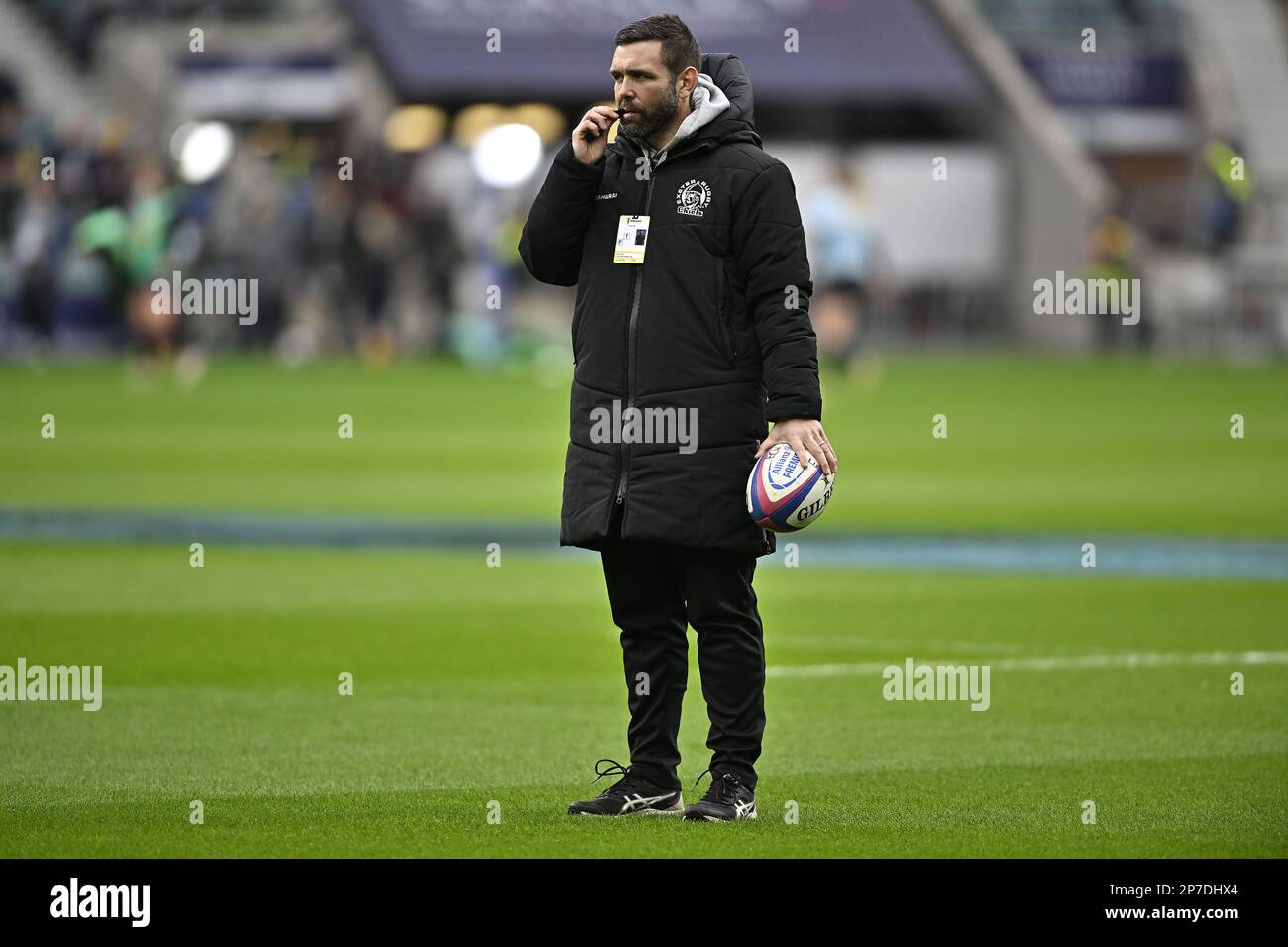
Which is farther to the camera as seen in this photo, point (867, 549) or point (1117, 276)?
point (1117, 276)

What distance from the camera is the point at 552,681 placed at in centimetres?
1083

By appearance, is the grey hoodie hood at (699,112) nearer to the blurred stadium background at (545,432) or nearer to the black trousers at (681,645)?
the black trousers at (681,645)

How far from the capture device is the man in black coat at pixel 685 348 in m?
7.54

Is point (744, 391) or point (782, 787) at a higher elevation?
point (744, 391)

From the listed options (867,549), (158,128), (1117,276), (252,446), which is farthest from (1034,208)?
(867,549)

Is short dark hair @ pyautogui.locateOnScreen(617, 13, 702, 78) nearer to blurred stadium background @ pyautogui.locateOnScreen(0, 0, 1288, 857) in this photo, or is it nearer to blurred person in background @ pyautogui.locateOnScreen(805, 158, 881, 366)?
blurred stadium background @ pyautogui.locateOnScreen(0, 0, 1288, 857)

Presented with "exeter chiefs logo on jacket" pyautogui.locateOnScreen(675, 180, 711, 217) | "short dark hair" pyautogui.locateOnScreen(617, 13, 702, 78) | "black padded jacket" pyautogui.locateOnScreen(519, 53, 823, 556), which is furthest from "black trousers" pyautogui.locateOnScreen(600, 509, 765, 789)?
"short dark hair" pyautogui.locateOnScreen(617, 13, 702, 78)

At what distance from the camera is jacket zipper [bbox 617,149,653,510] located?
25.1 ft

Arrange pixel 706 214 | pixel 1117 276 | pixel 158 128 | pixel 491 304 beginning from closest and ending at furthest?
1. pixel 706 214
2. pixel 491 304
3. pixel 1117 276
4. pixel 158 128

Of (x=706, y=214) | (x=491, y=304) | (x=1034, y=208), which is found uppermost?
(x=1034, y=208)

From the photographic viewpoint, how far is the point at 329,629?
12203 millimetres

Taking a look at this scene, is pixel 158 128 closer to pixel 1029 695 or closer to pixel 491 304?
pixel 491 304
